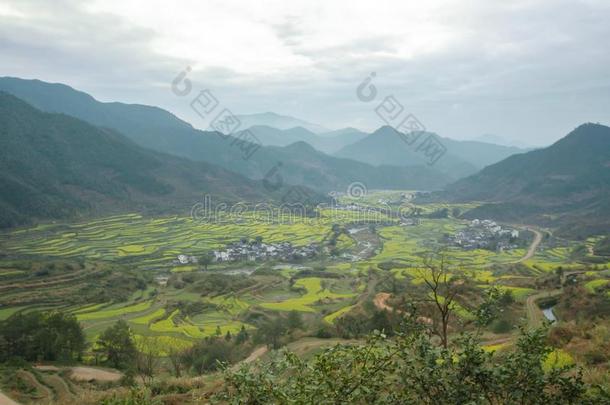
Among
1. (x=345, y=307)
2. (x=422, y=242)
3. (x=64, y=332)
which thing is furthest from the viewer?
(x=422, y=242)

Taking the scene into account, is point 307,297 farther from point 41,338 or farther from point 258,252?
point 41,338

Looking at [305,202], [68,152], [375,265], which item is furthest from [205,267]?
[68,152]

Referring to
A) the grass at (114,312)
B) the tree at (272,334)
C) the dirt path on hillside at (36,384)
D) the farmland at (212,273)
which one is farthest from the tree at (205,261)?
the dirt path on hillside at (36,384)

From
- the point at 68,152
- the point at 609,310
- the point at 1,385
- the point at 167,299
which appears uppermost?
the point at 68,152

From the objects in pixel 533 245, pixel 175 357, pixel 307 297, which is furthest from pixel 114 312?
pixel 533 245

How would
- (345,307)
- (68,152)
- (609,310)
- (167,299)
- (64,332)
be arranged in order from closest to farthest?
(609,310), (64,332), (345,307), (167,299), (68,152)

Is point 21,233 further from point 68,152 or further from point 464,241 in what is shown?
point 464,241

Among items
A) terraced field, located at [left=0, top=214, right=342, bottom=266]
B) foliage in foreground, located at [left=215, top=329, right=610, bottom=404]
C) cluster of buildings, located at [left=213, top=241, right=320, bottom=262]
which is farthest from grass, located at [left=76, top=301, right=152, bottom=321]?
foliage in foreground, located at [left=215, top=329, right=610, bottom=404]
